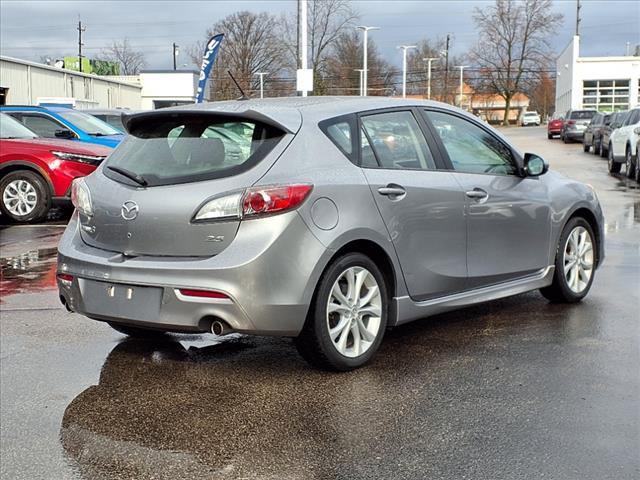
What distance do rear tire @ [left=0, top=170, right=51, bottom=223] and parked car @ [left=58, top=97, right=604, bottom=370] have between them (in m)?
7.45

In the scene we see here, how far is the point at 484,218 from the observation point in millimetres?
5582

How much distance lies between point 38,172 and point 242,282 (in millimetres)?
8955

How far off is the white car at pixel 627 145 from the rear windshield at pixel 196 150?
1575 centimetres

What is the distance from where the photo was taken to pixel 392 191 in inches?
193

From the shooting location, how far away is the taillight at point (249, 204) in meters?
4.33

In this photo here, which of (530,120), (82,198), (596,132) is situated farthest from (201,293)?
(530,120)

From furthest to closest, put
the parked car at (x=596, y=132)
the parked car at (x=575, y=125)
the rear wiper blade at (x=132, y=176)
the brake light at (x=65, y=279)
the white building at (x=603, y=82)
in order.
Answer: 1. the white building at (x=603, y=82)
2. the parked car at (x=575, y=125)
3. the parked car at (x=596, y=132)
4. the brake light at (x=65, y=279)
5. the rear wiper blade at (x=132, y=176)

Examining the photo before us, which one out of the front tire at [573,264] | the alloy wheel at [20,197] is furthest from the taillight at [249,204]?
the alloy wheel at [20,197]

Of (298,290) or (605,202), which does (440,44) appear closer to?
(605,202)

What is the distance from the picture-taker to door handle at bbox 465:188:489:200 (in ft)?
17.9

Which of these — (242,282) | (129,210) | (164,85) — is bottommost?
(242,282)

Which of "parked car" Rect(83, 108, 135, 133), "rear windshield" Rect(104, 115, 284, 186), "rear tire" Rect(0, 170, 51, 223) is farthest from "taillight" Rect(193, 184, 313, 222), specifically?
"parked car" Rect(83, 108, 135, 133)

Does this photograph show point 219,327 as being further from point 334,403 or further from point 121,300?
point 334,403

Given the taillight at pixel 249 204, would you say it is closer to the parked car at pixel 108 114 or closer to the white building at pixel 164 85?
the parked car at pixel 108 114
